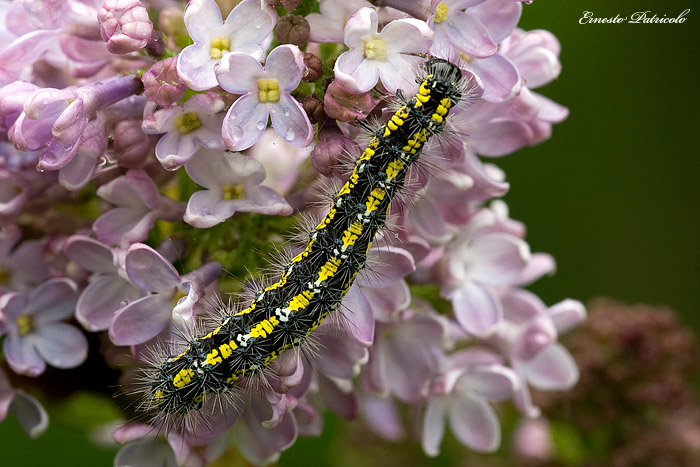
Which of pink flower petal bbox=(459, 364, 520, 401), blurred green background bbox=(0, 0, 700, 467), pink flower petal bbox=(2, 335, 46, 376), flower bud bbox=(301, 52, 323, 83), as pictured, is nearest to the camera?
flower bud bbox=(301, 52, 323, 83)

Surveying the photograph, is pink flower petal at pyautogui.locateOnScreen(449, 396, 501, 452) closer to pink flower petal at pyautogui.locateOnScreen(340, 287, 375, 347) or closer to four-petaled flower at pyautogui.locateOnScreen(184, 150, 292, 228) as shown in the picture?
pink flower petal at pyautogui.locateOnScreen(340, 287, 375, 347)

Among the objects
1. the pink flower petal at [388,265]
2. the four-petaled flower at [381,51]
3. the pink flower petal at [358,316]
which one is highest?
the four-petaled flower at [381,51]

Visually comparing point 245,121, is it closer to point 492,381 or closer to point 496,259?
point 496,259

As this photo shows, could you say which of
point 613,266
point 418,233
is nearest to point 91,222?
point 418,233

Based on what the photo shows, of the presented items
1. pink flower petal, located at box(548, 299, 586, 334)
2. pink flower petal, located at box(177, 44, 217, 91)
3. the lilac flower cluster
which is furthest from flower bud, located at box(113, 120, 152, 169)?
pink flower petal, located at box(548, 299, 586, 334)

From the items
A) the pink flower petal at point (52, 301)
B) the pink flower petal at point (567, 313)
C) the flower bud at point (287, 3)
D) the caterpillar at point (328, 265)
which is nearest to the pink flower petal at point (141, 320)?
the caterpillar at point (328, 265)

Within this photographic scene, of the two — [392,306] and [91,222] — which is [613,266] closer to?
[392,306]

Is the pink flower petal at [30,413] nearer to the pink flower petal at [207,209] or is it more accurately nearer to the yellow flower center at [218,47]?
the pink flower petal at [207,209]
